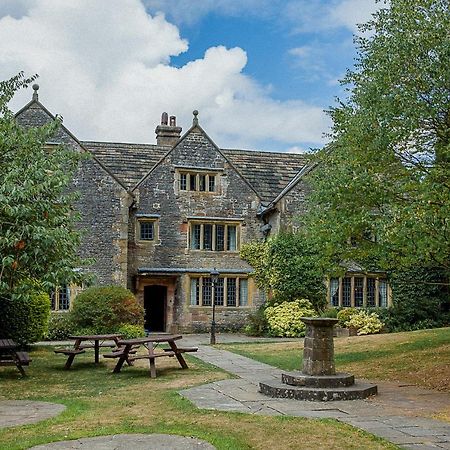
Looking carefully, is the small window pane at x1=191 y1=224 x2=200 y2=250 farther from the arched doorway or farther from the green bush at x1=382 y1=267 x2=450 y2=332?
the green bush at x1=382 y1=267 x2=450 y2=332

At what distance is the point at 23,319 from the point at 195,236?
11.6 meters

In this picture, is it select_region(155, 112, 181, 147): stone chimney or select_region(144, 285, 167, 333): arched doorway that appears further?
select_region(155, 112, 181, 147): stone chimney

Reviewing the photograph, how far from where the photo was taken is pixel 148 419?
9359 millimetres

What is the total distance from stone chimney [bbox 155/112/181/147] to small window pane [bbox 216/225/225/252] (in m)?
6.27

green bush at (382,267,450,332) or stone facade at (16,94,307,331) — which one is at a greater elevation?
stone facade at (16,94,307,331)

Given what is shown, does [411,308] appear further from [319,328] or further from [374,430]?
[374,430]

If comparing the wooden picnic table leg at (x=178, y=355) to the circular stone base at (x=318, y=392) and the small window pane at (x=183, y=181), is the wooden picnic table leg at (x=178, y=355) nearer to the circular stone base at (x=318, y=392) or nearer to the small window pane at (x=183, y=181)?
the circular stone base at (x=318, y=392)

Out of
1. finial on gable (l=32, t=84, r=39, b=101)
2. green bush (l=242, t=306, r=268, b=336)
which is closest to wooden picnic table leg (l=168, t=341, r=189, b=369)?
green bush (l=242, t=306, r=268, b=336)

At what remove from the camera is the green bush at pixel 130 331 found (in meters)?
23.3

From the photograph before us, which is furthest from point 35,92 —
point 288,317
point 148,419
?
point 148,419

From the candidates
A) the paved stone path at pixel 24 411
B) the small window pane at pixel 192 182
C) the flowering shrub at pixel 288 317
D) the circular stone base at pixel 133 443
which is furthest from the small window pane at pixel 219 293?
the circular stone base at pixel 133 443

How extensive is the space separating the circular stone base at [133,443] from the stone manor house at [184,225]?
2020 cm

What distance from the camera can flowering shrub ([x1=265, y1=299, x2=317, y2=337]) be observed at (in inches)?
1058

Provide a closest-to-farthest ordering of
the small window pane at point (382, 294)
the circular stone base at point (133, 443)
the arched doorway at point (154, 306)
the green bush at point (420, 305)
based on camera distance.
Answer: the circular stone base at point (133, 443) → the green bush at point (420, 305) → the small window pane at point (382, 294) → the arched doorway at point (154, 306)
